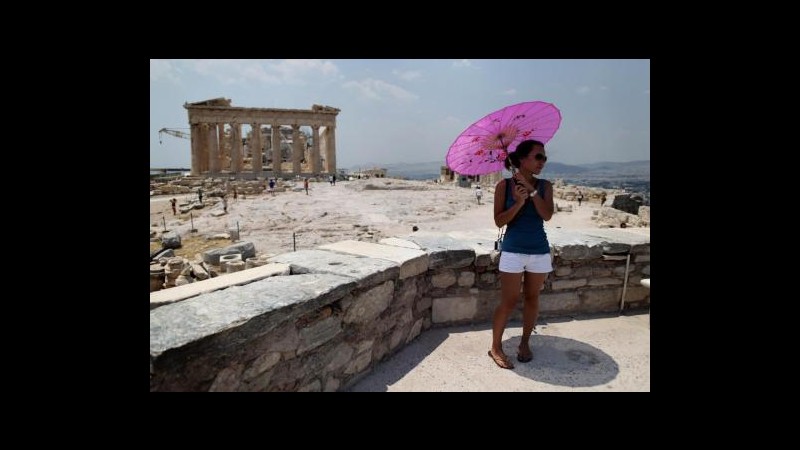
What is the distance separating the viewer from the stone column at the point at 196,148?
38.2 m

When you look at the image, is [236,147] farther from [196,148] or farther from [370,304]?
[370,304]

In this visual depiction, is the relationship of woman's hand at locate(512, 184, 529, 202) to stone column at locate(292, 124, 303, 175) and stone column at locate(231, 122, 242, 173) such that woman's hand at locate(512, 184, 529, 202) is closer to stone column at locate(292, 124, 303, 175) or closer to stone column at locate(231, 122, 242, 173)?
stone column at locate(292, 124, 303, 175)

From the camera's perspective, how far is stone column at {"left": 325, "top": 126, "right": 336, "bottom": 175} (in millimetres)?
41062

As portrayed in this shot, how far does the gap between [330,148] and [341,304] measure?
131 feet

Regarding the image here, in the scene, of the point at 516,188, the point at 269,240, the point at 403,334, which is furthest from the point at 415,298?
the point at 269,240

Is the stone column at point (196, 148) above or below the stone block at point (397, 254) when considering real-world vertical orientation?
above

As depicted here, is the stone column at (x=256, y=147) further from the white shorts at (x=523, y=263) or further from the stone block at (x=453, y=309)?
the white shorts at (x=523, y=263)

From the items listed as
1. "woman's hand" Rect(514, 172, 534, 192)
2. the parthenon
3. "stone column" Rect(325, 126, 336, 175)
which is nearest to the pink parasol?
"woman's hand" Rect(514, 172, 534, 192)

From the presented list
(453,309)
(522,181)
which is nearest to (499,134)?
(522,181)

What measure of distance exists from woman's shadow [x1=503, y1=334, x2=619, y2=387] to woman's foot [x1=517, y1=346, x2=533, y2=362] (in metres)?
0.03

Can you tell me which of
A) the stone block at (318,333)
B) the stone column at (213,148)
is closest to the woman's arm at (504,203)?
the stone block at (318,333)

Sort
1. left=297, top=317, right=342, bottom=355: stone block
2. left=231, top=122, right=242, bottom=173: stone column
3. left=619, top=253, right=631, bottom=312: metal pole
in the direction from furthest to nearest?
left=231, top=122, right=242, bottom=173: stone column < left=619, top=253, right=631, bottom=312: metal pole < left=297, top=317, right=342, bottom=355: stone block

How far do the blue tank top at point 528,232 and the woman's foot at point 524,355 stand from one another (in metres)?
0.82

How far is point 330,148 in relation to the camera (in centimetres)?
4112
